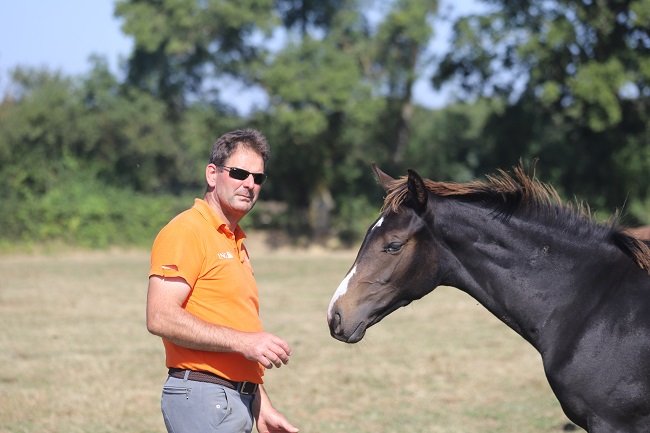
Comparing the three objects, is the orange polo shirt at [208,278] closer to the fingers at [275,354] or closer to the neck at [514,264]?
the fingers at [275,354]

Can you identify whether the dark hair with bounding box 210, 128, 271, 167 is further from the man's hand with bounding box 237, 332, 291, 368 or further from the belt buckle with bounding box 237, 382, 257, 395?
the belt buckle with bounding box 237, 382, 257, 395

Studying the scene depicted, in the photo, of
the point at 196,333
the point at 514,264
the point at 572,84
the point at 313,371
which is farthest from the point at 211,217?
the point at 572,84

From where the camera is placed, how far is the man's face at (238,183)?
4.27m

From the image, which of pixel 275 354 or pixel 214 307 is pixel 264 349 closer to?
pixel 275 354

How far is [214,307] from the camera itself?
165 inches

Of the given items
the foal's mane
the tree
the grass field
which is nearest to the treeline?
the tree

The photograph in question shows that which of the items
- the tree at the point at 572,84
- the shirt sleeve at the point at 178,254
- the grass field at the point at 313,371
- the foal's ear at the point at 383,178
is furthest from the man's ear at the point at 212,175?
the tree at the point at 572,84

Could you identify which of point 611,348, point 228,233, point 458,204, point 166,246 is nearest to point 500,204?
point 458,204

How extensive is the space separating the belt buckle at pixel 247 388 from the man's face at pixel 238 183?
0.88 meters

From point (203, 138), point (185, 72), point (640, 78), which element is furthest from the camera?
point (185, 72)

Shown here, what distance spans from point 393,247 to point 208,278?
3.57ft

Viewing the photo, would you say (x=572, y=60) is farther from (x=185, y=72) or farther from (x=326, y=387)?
(x=326, y=387)

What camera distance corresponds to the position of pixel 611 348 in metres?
4.38

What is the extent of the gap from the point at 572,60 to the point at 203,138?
16.4 m
